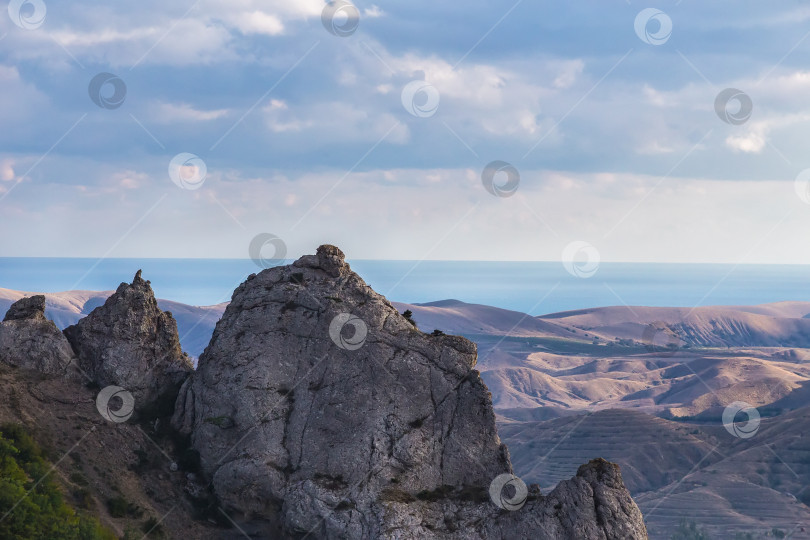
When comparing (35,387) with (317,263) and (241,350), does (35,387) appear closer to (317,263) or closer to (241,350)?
(241,350)

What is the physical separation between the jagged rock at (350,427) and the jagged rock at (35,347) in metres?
7.77

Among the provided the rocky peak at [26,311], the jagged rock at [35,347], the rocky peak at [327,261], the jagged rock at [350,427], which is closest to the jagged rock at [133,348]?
the jagged rock at [35,347]

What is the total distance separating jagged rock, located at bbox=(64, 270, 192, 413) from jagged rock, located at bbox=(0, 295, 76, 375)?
1.21 meters

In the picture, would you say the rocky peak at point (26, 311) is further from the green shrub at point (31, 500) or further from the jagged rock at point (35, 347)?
the green shrub at point (31, 500)

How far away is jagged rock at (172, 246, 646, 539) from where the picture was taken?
49.6 metres

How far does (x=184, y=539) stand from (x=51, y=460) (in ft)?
27.6

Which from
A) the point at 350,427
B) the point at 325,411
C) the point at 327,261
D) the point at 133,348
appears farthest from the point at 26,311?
the point at 350,427

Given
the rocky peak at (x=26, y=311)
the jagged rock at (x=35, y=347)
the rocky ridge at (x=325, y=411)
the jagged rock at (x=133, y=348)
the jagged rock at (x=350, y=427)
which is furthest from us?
the rocky peak at (x=26, y=311)

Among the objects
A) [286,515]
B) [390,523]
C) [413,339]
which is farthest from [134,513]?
[413,339]

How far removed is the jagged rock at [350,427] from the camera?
49.6m

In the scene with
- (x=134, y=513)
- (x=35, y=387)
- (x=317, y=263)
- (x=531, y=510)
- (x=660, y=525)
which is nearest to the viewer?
(x=531, y=510)

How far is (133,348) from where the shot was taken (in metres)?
60.0

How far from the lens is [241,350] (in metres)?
57.5

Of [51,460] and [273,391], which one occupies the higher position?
[273,391]
